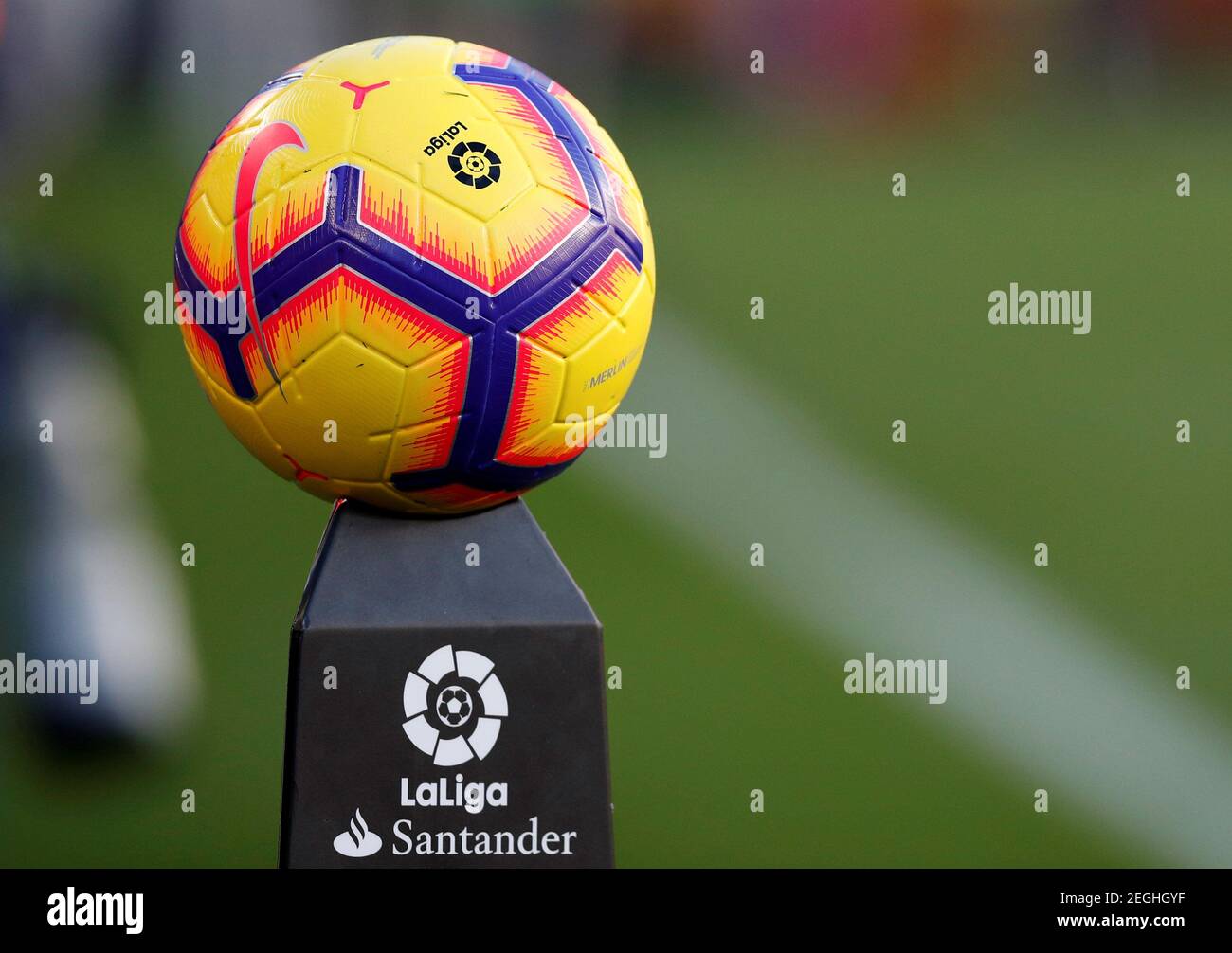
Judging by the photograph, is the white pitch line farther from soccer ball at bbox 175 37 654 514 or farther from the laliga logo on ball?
soccer ball at bbox 175 37 654 514

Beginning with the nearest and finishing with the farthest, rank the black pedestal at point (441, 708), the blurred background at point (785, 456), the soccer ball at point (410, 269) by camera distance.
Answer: the soccer ball at point (410, 269)
the black pedestal at point (441, 708)
the blurred background at point (785, 456)

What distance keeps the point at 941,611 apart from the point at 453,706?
3.10 m

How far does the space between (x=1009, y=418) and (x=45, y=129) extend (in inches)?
232

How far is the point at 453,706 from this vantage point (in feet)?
9.01

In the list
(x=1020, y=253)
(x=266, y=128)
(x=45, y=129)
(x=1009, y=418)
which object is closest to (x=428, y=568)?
(x=266, y=128)

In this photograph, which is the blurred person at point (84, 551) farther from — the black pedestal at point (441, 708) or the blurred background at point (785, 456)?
the black pedestal at point (441, 708)

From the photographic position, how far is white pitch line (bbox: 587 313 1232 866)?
186 inches

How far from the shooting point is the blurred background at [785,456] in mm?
4652

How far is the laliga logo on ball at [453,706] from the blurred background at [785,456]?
1.40 metres

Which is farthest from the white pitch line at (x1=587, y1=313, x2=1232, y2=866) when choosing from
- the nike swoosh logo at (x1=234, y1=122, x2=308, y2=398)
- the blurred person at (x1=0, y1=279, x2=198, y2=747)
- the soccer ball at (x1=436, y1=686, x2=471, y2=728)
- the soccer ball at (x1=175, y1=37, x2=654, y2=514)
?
the nike swoosh logo at (x1=234, y1=122, x2=308, y2=398)

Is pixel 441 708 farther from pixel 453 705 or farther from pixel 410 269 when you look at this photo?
pixel 410 269

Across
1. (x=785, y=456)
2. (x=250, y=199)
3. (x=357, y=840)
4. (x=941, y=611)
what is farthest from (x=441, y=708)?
(x=785, y=456)

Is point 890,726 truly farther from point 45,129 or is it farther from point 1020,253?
A: point 45,129

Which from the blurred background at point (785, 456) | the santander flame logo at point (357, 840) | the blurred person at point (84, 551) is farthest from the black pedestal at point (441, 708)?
the blurred person at point (84, 551)
